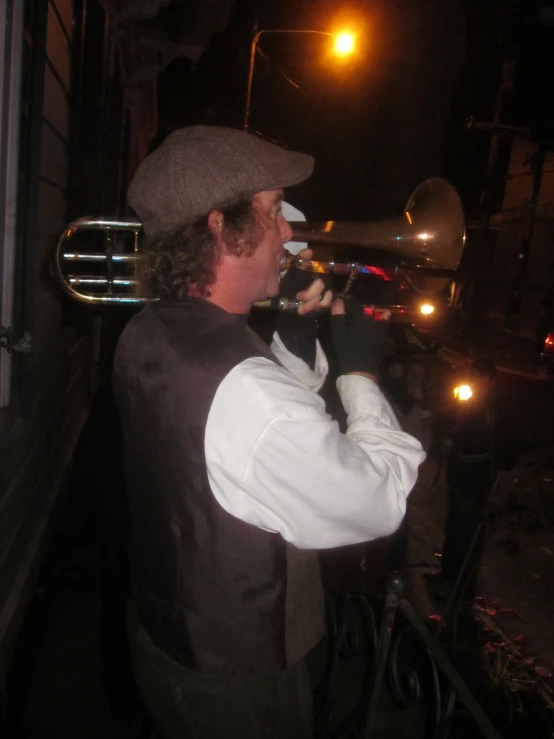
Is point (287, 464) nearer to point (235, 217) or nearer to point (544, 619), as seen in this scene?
point (235, 217)

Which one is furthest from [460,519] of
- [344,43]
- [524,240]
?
[524,240]

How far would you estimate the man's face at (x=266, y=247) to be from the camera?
59.0 inches

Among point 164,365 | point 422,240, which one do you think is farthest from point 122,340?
point 422,240

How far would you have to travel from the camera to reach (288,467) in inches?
44.6

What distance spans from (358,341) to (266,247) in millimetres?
424

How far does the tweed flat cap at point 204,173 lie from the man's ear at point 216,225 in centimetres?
3

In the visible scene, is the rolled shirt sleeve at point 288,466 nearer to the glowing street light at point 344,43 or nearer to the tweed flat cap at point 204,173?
the tweed flat cap at point 204,173

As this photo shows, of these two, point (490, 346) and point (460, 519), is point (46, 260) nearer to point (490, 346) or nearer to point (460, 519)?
point (460, 519)

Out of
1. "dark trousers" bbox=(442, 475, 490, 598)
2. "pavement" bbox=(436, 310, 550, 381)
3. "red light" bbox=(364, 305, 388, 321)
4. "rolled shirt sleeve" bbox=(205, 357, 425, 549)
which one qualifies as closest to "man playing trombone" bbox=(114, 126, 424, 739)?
"rolled shirt sleeve" bbox=(205, 357, 425, 549)

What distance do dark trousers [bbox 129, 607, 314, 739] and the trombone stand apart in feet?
4.33

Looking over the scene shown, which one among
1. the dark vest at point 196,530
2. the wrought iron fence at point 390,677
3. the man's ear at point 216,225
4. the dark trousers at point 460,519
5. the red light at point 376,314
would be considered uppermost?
the man's ear at point 216,225

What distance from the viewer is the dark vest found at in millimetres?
1227

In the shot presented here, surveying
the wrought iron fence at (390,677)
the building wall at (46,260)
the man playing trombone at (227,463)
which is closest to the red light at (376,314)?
the man playing trombone at (227,463)

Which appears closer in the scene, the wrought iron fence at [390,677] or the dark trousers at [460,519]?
the wrought iron fence at [390,677]
